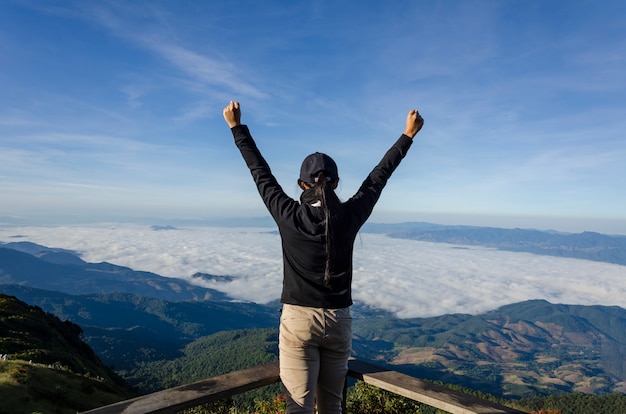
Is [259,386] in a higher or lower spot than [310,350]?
lower

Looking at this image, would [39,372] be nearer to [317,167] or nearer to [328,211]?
[317,167]

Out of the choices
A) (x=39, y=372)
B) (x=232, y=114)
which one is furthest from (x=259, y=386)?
(x=39, y=372)

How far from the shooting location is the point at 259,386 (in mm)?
3580

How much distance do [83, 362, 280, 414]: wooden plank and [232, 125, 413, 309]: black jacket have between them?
92 cm

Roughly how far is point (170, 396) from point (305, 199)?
186 centimetres

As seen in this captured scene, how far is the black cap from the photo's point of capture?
124 inches

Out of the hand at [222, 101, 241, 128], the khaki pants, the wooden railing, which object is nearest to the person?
the khaki pants

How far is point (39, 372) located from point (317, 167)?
3446cm

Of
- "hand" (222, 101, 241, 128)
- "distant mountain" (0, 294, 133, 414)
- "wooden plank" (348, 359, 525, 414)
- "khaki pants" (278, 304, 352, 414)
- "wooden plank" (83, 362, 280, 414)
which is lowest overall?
"distant mountain" (0, 294, 133, 414)

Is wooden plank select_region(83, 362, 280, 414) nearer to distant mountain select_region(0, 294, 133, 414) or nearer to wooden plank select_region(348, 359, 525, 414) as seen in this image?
wooden plank select_region(348, 359, 525, 414)

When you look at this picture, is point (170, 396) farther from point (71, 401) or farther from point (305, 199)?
point (71, 401)

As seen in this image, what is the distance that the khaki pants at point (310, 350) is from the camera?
302cm

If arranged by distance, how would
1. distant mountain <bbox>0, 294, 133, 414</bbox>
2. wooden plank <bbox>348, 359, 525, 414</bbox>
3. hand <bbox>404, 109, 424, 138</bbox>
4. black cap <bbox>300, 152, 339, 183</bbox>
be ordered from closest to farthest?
1. black cap <bbox>300, 152, 339, 183</bbox>
2. wooden plank <bbox>348, 359, 525, 414</bbox>
3. hand <bbox>404, 109, 424, 138</bbox>
4. distant mountain <bbox>0, 294, 133, 414</bbox>

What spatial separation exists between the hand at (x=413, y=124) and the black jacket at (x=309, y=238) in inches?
40.9
